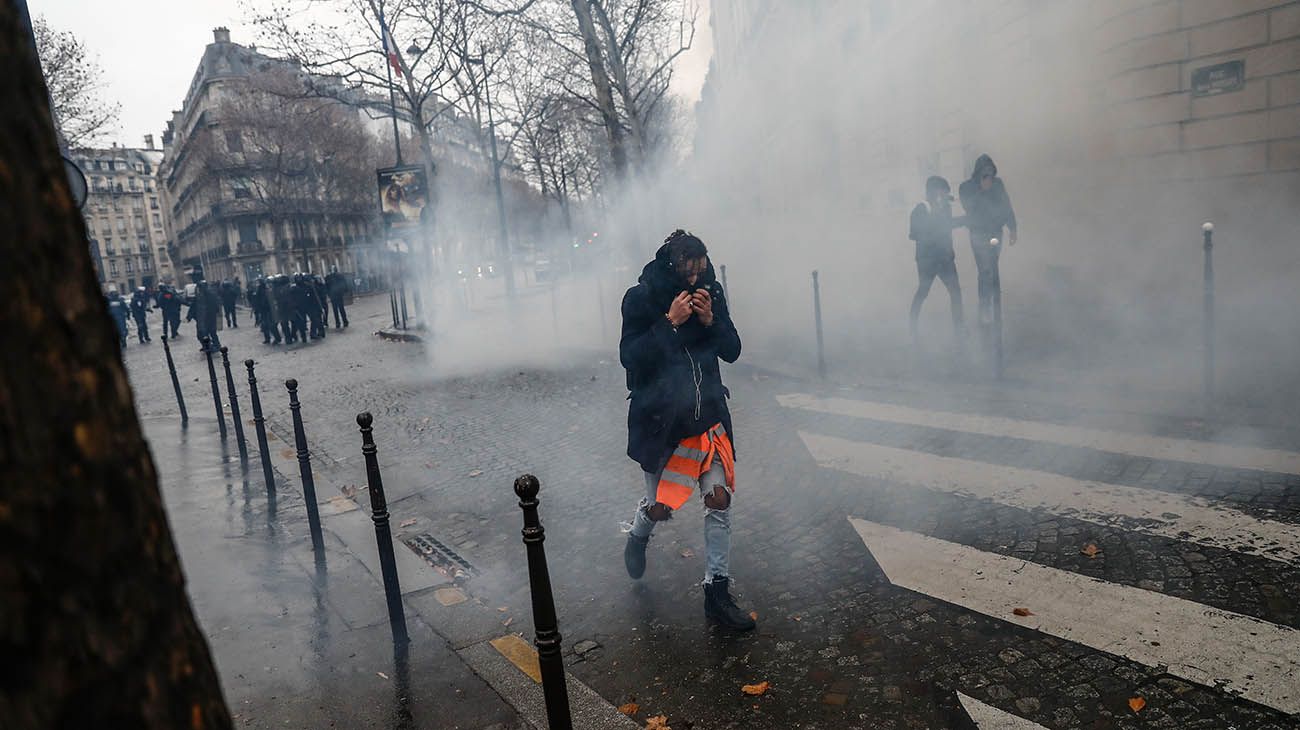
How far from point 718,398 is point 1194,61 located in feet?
24.4

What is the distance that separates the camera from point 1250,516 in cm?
376

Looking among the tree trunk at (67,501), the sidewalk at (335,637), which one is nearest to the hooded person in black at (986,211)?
the sidewalk at (335,637)

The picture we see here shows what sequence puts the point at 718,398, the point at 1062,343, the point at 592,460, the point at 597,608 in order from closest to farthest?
the point at 718,398
the point at 597,608
the point at 592,460
the point at 1062,343

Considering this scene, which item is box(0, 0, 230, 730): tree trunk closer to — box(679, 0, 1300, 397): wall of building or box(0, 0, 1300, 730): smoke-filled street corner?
box(0, 0, 1300, 730): smoke-filled street corner

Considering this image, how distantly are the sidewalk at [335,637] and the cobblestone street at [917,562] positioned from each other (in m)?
0.07

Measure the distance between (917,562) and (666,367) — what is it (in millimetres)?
1424

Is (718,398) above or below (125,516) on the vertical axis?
below

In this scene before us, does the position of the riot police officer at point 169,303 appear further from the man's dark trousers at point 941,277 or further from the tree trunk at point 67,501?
the tree trunk at point 67,501

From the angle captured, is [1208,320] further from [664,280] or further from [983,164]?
[664,280]

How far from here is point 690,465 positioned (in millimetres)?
3387

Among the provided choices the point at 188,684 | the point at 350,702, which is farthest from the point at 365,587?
the point at 188,684

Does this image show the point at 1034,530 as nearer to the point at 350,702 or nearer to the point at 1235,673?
the point at 1235,673

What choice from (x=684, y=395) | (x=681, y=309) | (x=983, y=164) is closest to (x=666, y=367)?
(x=684, y=395)

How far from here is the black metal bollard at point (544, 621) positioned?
2.25 m
